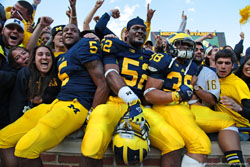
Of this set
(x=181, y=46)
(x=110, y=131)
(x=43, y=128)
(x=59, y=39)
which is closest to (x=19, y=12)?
Result: (x=59, y=39)

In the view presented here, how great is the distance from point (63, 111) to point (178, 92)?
4.84 feet

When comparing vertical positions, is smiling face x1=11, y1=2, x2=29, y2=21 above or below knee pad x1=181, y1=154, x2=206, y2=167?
above

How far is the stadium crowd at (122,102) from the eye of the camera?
85.7 inches

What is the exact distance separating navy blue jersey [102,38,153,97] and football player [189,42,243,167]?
2.76 ft

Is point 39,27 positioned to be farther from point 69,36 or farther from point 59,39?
point 69,36

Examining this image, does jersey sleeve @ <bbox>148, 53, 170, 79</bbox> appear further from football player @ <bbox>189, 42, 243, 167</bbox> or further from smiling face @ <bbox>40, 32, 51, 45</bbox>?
smiling face @ <bbox>40, 32, 51, 45</bbox>

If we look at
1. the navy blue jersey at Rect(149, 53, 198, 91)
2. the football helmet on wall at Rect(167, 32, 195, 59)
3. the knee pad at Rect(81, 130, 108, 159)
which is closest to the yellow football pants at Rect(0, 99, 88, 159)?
the knee pad at Rect(81, 130, 108, 159)

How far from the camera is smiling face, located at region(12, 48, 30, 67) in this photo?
331 centimetres

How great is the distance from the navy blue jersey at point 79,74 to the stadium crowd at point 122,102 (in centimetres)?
1

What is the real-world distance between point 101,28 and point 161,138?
7.63 feet

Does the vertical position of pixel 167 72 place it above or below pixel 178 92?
above

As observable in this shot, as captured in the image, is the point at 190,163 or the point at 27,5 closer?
the point at 190,163

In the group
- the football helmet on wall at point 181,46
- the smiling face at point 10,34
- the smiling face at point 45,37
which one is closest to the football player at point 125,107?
the football helmet on wall at point 181,46

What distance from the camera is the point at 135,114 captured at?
216 centimetres
